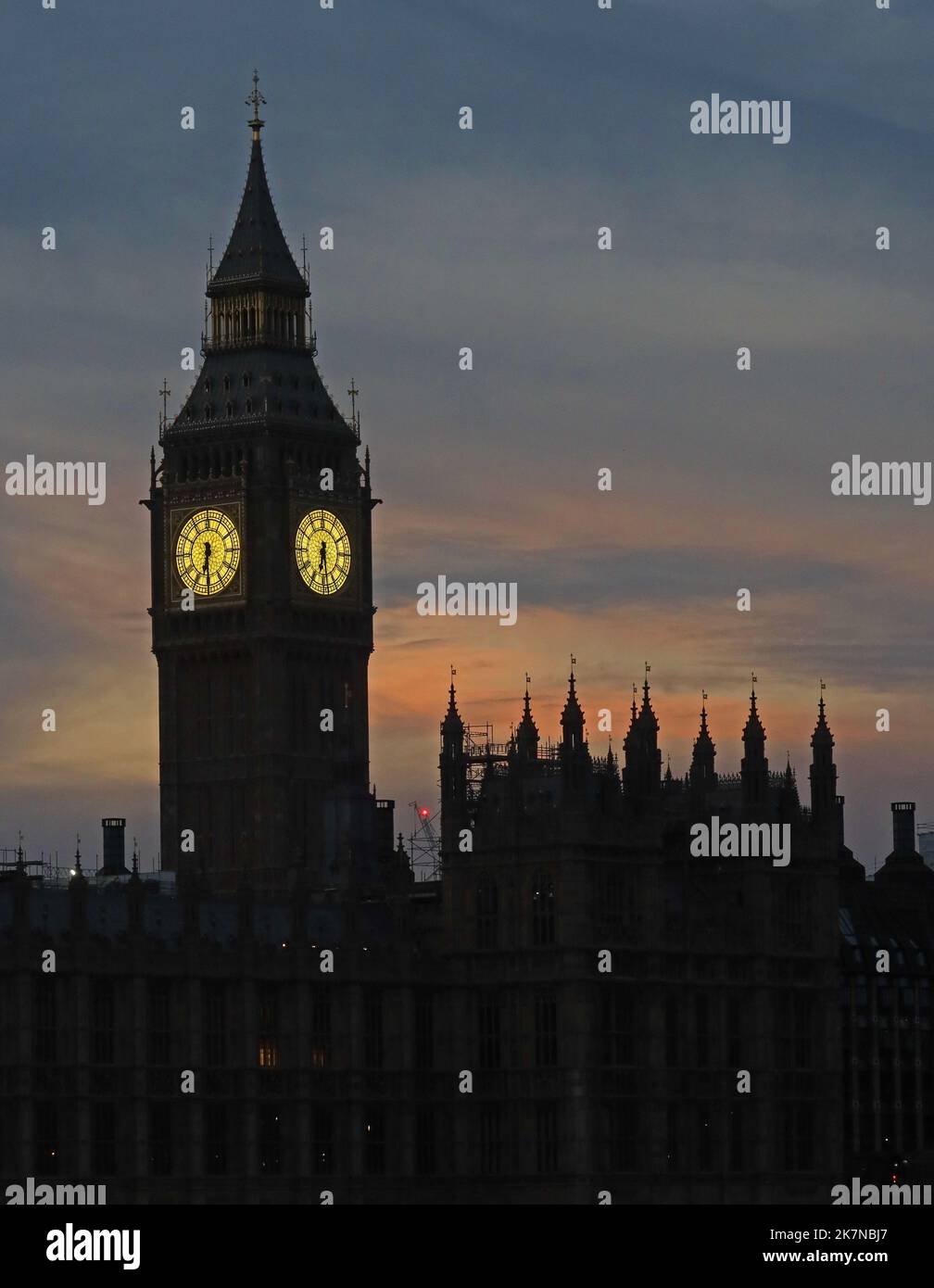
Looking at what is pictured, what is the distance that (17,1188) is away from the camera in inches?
7840
